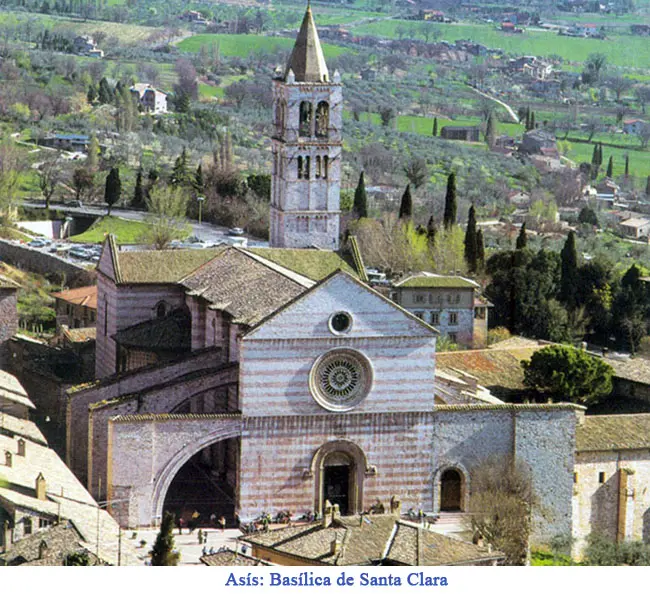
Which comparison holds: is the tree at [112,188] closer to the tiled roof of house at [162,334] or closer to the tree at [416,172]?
the tree at [416,172]

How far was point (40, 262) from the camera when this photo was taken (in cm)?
5197

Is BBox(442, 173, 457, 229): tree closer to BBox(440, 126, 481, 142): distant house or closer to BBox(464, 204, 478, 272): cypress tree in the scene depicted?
BBox(464, 204, 478, 272): cypress tree

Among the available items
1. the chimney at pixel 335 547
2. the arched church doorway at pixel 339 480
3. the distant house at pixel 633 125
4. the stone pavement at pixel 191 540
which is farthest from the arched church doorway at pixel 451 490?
the distant house at pixel 633 125

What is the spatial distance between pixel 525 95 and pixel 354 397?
4823cm

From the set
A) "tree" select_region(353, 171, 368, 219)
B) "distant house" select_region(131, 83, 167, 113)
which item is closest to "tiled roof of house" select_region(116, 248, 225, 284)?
"tree" select_region(353, 171, 368, 219)

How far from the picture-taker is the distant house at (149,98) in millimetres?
78250

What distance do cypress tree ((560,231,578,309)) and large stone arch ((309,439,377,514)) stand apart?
687 inches

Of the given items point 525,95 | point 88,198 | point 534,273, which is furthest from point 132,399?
point 525,95

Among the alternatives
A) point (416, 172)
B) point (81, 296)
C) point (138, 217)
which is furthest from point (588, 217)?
point (81, 296)

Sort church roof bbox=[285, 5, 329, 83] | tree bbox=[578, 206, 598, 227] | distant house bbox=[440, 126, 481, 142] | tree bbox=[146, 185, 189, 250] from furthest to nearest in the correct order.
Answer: distant house bbox=[440, 126, 481, 142] → tree bbox=[578, 206, 598, 227] → tree bbox=[146, 185, 189, 250] → church roof bbox=[285, 5, 329, 83]

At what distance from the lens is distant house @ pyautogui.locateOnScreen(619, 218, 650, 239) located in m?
65.6

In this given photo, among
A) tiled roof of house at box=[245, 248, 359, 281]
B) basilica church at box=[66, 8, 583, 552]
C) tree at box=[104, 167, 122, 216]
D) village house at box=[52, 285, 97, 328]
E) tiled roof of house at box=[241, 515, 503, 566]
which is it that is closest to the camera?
tiled roof of house at box=[241, 515, 503, 566]

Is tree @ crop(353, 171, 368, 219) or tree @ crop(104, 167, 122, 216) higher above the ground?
tree @ crop(353, 171, 368, 219)

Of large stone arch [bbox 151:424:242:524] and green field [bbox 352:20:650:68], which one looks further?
green field [bbox 352:20:650:68]
